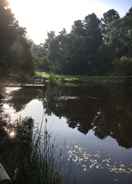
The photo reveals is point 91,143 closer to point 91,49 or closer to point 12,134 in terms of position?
point 12,134

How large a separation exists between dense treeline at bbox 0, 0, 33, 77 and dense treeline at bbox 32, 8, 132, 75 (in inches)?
1395

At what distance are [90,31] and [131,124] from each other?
44.7 metres

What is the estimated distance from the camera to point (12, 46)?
24.3 feet

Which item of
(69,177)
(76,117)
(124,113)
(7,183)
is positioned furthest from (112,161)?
(124,113)

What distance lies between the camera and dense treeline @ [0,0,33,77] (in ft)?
22.8

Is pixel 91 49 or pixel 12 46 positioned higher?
pixel 91 49

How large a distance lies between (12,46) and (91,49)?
147ft

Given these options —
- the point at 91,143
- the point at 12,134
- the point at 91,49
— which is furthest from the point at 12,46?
the point at 91,49

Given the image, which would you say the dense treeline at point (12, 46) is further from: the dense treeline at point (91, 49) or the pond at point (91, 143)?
the dense treeline at point (91, 49)

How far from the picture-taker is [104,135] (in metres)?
9.96

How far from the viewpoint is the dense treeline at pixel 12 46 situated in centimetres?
696

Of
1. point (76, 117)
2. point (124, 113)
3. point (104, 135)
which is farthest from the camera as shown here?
point (124, 113)

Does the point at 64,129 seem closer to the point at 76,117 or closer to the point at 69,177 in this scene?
the point at 76,117

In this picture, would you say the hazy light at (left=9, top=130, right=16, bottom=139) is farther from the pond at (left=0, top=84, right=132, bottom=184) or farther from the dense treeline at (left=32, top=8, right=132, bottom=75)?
the dense treeline at (left=32, top=8, right=132, bottom=75)
